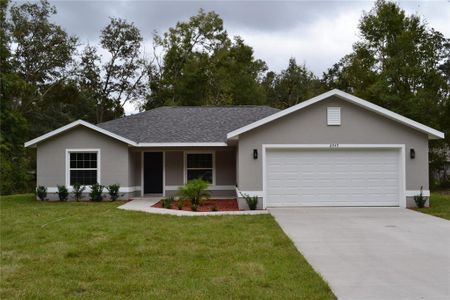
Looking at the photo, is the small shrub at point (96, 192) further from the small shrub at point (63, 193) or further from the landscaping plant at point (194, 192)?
the landscaping plant at point (194, 192)

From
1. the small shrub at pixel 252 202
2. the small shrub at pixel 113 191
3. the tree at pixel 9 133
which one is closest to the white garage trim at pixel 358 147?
the small shrub at pixel 252 202

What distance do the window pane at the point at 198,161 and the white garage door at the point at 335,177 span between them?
4.86 meters

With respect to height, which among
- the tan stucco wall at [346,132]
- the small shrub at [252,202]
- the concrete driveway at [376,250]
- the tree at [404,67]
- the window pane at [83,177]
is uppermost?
the tree at [404,67]

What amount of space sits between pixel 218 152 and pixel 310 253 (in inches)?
474

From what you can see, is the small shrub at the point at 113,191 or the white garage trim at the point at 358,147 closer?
the white garage trim at the point at 358,147

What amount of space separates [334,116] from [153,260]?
982cm

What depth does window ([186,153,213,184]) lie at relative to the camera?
Result: 19.9m

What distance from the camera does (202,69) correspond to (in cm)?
3916

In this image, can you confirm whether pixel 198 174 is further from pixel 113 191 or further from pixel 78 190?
pixel 78 190

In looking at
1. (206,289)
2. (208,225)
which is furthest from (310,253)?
(208,225)

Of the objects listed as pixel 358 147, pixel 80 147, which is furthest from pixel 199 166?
pixel 358 147

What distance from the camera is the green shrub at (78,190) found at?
18.2m

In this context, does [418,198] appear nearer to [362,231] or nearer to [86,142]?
[362,231]

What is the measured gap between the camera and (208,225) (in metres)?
11.4
